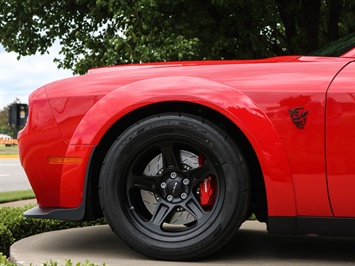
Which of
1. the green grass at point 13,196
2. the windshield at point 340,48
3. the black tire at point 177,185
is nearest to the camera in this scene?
the black tire at point 177,185

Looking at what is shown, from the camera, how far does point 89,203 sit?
3717 mm

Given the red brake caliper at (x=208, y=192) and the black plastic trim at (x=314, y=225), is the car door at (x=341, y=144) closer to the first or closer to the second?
the black plastic trim at (x=314, y=225)

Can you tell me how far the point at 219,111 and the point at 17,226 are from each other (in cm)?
254

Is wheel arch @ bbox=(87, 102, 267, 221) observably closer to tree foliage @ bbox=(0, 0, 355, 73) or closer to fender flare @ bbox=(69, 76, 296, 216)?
fender flare @ bbox=(69, 76, 296, 216)

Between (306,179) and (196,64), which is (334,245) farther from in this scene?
(196,64)

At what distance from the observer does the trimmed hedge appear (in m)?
5.03

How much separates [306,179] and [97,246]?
1.48 metres

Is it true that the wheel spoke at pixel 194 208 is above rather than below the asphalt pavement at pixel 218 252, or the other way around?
above

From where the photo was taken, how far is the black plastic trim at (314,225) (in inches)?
136

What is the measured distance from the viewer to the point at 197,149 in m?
3.56

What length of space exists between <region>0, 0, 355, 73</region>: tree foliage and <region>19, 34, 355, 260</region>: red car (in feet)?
22.4

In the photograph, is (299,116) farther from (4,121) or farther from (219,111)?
(4,121)

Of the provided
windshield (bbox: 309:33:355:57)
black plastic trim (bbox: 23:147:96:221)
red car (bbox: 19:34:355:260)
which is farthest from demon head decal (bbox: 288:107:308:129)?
black plastic trim (bbox: 23:147:96:221)

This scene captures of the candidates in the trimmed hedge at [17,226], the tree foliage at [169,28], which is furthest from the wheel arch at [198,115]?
the tree foliage at [169,28]
